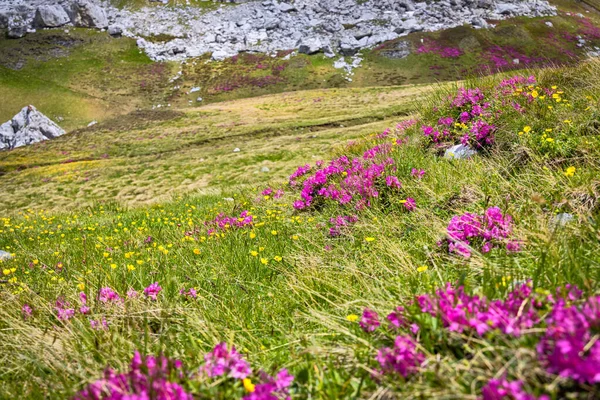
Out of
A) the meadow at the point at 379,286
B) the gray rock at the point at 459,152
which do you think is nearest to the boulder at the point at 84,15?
the meadow at the point at 379,286

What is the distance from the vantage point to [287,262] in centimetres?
513

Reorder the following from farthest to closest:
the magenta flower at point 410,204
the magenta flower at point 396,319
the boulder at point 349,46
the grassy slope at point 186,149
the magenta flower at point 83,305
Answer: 1. the boulder at point 349,46
2. the grassy slope at point 186,149
3. the magenta flower at point 410,204
4. the magenta flower at point 83,305
5. the magenta flower at point 396,319

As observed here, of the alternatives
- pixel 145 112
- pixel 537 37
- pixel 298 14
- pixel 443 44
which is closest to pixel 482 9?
pixel 537 37

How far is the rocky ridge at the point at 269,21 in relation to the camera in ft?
357

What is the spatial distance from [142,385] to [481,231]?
3455mm

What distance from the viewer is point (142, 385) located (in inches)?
80.9

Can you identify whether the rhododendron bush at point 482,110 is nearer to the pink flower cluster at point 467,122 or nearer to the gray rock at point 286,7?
the pink flower cluster at point 467,122

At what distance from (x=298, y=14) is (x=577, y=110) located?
13725 centimetres

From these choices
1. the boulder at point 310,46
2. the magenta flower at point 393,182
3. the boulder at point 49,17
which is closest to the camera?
the magenta flower at point 393,182

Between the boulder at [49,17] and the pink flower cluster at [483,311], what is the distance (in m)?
158

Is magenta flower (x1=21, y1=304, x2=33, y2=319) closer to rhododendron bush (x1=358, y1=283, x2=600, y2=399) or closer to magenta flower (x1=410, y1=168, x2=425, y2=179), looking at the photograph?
rhododendron bush (x1=358, y1=283, x2=600, y2=399)

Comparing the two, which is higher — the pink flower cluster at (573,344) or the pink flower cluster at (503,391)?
the pink flower cluster at (573,344)

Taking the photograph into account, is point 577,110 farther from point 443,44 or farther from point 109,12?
point 109,12

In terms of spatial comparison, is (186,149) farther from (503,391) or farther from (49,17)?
(49,17)
